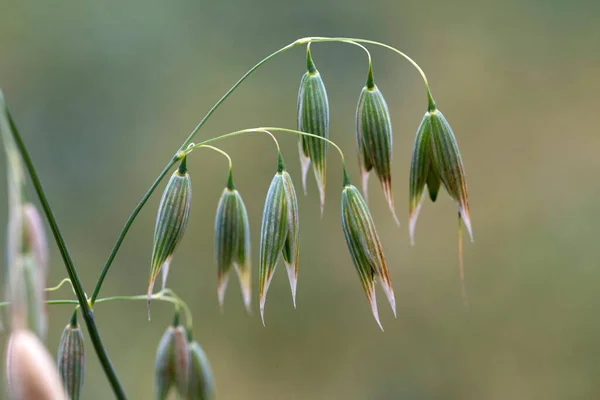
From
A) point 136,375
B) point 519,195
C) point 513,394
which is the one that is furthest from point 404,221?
point 136,375

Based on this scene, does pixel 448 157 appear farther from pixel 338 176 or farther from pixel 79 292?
pixel 338 176

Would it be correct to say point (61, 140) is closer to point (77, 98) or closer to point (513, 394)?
point (77, 98)

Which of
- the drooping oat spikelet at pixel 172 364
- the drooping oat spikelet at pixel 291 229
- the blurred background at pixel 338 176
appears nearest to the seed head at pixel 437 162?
the drooping oat spikelet at pixel 291 229

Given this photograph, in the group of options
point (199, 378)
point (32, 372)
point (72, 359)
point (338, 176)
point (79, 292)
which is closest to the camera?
point (32, 372)

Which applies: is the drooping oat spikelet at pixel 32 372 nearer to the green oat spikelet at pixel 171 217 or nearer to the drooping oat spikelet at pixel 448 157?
the green oat spikelet at pixel 171 217

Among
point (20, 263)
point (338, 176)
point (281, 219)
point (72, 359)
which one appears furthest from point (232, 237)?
point (338, 176)

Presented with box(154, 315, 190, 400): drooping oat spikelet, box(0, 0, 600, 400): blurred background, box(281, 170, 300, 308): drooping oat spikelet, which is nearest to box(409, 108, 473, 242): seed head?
box(281, 170, 300, 308): drooping oat spikelet
